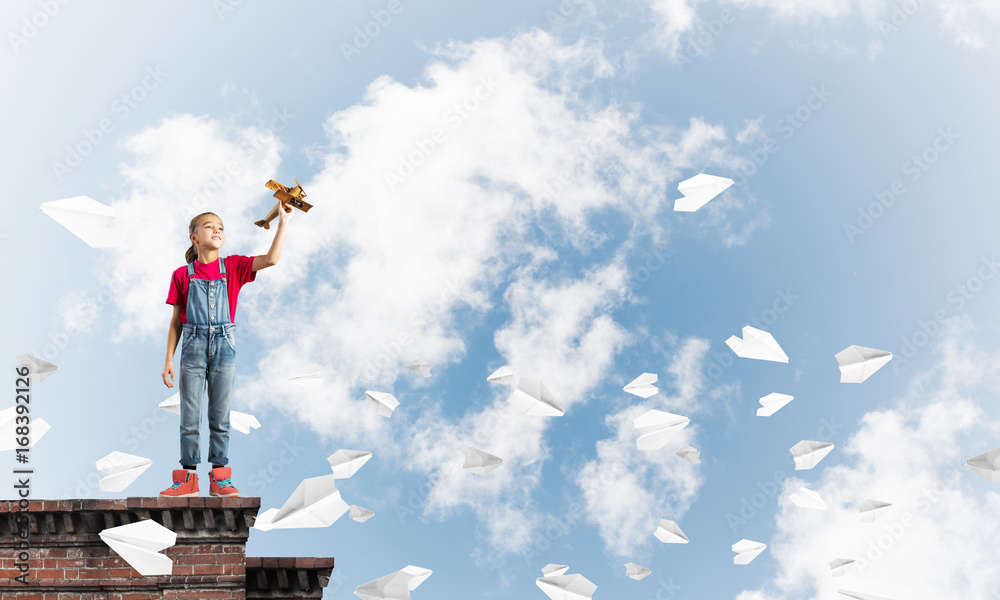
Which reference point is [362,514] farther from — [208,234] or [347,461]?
[208,234]

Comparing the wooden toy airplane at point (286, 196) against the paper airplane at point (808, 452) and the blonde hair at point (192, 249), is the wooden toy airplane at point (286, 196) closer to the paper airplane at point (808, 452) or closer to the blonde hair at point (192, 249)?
the blonde hair at point (192, 249)

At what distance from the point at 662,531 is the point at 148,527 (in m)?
Answer: 5.46

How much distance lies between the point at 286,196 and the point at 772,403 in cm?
613

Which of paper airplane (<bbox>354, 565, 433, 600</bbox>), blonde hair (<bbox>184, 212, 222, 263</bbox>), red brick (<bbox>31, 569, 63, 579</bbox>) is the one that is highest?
blonde hair (<bbox>184, 212, 222, 263</bbox>)

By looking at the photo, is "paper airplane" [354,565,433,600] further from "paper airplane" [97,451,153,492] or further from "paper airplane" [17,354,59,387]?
"paper airplane" [17,354,59,387]

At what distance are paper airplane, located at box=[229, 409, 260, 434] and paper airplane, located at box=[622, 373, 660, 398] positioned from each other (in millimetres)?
4371

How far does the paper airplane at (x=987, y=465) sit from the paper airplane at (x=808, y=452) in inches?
55.7

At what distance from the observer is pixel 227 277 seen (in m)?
6.86

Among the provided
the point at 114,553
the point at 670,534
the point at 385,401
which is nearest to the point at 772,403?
the point at 670,534

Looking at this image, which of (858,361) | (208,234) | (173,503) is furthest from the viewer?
(858,361)

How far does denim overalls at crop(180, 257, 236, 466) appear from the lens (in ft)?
21.1

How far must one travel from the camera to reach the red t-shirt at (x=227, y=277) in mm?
6750

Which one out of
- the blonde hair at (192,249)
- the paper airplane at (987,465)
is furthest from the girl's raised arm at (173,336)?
the paper airplane at (987,465)

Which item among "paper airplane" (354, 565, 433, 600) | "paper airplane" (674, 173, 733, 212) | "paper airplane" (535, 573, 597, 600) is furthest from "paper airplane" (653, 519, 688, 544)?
"paper airplane" (674, 173, 733, 212)
